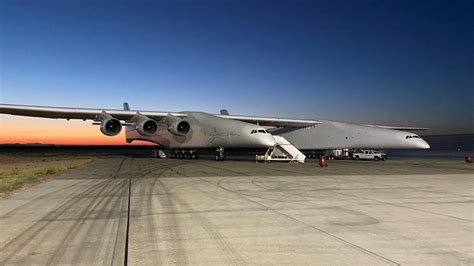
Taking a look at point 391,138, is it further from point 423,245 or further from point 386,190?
point 423,245

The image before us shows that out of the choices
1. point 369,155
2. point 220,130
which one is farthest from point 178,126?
point 369,155

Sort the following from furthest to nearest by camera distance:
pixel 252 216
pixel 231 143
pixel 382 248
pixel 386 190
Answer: pixel 231 143 < pixel 386 190 < pixel 252 216 < pixel 382 248

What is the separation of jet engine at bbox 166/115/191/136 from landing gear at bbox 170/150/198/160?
3.57 meters

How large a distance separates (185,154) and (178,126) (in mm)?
5032

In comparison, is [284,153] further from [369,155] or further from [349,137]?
[369,155]

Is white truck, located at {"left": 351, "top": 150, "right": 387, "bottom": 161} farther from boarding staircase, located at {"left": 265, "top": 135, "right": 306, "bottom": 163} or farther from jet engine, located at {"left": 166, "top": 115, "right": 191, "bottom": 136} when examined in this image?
jet engine, located at {"left": 166, "top": 115, "right": 191, "bottom": 136}

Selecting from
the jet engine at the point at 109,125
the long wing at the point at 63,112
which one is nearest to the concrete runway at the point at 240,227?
the jet engine at the point at 109,125

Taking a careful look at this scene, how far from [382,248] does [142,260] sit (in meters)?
2.89

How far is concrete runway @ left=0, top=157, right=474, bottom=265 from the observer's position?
4570mm

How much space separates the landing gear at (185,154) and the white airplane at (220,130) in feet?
3.67

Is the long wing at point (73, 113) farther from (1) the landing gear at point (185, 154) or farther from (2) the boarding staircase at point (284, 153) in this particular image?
(2) the boarding staircase at point (284, 153)

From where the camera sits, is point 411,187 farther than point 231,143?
No

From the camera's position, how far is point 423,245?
16.3 feet

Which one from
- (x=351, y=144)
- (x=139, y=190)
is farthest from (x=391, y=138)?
(x=139, y=190)
